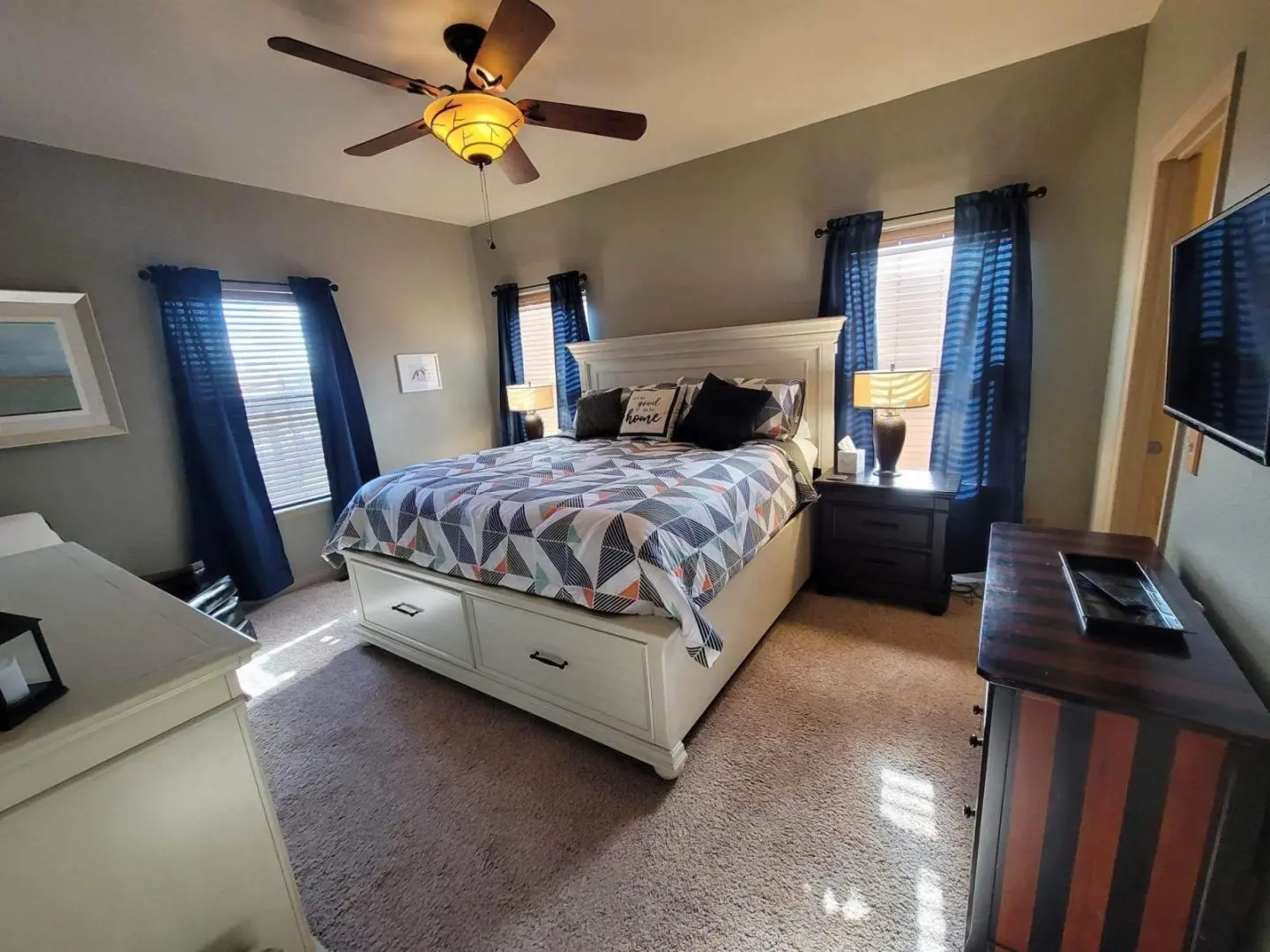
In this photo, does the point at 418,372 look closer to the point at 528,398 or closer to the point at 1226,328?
the point at 528,398

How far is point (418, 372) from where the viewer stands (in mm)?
4129

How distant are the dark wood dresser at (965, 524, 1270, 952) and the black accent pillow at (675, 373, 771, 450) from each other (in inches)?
69.2

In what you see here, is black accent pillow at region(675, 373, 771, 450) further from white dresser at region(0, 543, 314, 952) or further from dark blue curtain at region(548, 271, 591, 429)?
white dresser at region(0, 543, 314, 952)

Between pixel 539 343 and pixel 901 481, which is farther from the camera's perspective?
pixel 539 343

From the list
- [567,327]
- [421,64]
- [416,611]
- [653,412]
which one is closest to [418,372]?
[567,327]

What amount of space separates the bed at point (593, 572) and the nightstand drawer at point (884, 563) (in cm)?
21

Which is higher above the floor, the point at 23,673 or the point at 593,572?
the point at 23,673

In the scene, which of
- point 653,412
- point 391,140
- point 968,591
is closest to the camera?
point 391,140

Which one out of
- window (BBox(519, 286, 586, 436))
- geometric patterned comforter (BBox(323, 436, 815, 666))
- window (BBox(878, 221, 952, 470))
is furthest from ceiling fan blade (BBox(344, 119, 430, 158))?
window (BBox(878, 221, 952, 470))

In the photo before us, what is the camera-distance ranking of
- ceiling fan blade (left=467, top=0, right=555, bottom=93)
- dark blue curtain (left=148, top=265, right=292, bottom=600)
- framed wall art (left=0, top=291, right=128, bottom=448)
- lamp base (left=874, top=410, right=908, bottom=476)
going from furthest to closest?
dark blue curtain (left=148, top=265, right=292, bottom=600), lamp base (left=874, top=410, right=908, bottom=476), framed wall art (left=0, top=291, right=128, bottom=448), ceiling fan blade (left=467, top=0, right=555, bottom=93)

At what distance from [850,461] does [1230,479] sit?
159 cm

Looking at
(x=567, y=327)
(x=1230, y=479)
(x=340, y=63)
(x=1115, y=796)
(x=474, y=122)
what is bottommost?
(x=1115, y=796)

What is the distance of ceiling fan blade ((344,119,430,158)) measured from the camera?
2.00m

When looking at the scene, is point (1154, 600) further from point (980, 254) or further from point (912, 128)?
point (912, 128)
